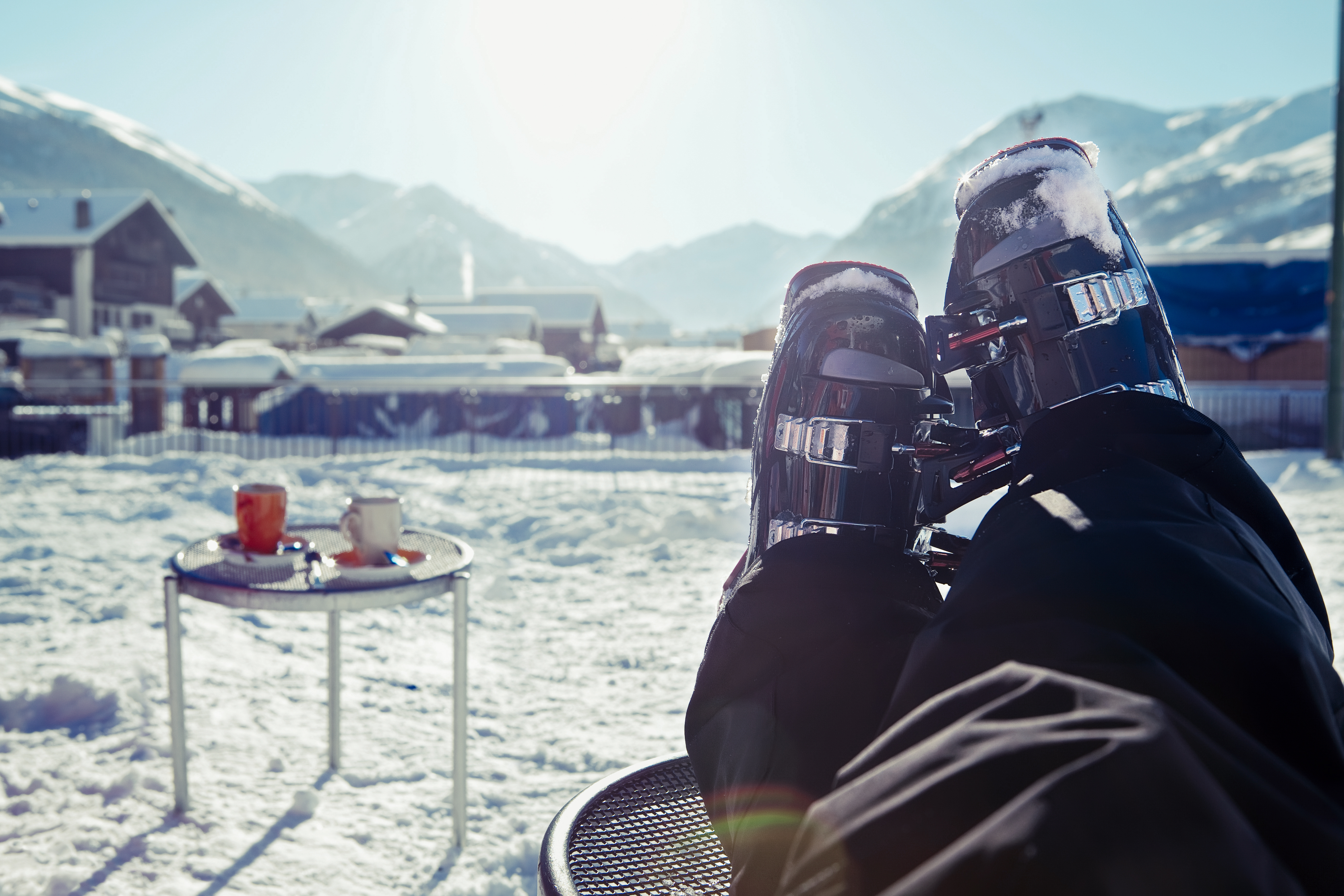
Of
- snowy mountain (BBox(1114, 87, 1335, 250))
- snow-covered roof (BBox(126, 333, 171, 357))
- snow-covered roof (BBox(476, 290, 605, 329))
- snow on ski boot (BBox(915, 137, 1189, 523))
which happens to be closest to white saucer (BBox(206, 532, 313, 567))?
snow on ski boot (BBox(915, 137, 1189, 523))

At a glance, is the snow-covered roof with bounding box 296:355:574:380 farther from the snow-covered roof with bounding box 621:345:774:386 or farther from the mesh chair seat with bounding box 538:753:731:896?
the mesh chair seat with bounding box 538:753:731:896

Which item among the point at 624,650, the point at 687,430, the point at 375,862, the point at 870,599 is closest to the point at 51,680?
the point at 375,862

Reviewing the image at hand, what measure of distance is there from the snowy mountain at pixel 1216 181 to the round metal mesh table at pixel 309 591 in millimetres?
15122

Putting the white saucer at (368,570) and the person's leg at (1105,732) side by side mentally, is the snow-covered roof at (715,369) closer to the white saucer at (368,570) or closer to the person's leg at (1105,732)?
the white saucer at (368,570)

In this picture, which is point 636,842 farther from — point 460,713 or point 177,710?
point 177,710

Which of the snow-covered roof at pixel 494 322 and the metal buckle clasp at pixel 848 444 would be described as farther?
the snow-covered roof at pixel 494 322

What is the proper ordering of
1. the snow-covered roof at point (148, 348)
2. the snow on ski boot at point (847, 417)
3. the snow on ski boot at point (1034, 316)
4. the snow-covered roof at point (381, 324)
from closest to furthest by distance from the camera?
the snow on ski boot at point (1034, 316) → the snow on ski boot at point (847, 417) → the snow-covered roof at point (148, 348) → the snow-covered roof at point (381, 324)

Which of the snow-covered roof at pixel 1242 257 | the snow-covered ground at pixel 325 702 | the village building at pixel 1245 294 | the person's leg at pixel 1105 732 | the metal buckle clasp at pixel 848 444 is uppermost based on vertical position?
the snow-covered roof at pixel 1242 257

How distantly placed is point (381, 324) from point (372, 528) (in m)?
40.3

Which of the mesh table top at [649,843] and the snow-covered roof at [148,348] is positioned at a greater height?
the snow-covered roof at [148,348]

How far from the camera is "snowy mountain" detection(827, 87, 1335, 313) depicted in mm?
79938

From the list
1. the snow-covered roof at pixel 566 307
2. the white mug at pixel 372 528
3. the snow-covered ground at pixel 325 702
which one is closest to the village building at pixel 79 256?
the snow-covered roof at pixel 566 307

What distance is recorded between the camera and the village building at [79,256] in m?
Result: 30.0

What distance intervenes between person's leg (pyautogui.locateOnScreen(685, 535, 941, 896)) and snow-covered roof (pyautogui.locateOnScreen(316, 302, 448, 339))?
129 feet
